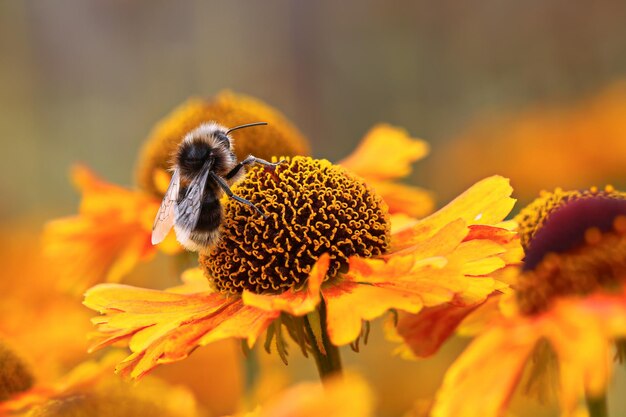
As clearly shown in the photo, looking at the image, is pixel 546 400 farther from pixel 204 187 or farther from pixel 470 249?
pixel 204 187

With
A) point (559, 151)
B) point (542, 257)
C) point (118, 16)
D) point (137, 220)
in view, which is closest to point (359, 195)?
point (542, 257)

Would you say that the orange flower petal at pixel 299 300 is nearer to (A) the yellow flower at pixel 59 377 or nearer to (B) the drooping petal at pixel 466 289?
(B) the drooping petal at pixel 466 289

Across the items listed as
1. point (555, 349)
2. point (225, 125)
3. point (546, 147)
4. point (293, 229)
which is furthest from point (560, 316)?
point (546, 147)

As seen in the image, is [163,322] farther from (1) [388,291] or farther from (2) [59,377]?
(2) [59,377]

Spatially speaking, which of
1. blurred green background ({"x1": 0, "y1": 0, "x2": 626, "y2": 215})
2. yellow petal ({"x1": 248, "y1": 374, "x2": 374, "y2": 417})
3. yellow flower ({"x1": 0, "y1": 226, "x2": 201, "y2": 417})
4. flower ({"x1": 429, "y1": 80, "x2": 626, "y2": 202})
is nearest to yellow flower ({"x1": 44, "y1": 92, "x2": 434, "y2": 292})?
yellow flower ({"x1": 0, "y1": 226, "x2": 201, "y2": 417})

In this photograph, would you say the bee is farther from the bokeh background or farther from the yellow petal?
the bokeh background

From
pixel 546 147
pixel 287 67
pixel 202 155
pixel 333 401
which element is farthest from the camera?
pixel 287 67

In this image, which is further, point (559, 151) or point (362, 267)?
point (559, 151)

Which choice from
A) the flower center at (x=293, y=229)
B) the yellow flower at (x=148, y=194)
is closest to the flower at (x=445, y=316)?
the flower center at (x=293, y=229)
